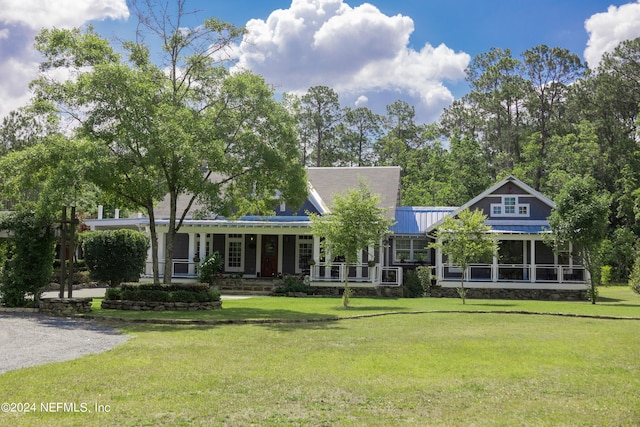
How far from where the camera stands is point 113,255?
27.0m

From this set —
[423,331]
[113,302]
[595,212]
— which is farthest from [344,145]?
[423,331]

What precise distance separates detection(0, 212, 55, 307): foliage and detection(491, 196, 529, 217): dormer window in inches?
806

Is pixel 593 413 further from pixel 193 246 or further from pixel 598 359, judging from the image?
pixel 193 246

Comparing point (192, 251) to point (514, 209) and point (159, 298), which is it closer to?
point (159, 298)

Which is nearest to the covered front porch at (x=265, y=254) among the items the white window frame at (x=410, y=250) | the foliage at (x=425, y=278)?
the foliage at (x=425, y=278)

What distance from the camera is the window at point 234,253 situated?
30.8 meters

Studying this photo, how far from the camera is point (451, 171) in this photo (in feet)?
159

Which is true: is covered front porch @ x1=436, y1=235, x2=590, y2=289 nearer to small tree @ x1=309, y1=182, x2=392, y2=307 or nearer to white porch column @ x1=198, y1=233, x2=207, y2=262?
small tree @ x1=309, y1=182, x2=392, y2=307

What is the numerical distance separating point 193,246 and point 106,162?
13.2 meters

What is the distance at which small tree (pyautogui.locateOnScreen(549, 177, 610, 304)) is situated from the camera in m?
22.9

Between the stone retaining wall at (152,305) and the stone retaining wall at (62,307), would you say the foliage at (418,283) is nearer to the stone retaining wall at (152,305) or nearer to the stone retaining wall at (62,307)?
the stone retaining wall at (152,305)

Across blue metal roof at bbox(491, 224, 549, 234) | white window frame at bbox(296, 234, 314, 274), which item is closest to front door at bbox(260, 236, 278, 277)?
white window frame at bbox(296, 234, 314, 274)

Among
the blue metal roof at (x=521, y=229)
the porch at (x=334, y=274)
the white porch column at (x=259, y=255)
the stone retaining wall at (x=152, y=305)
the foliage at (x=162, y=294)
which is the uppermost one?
the blue metal roof at (x=521, y=229)

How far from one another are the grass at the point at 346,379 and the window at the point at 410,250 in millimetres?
17421
